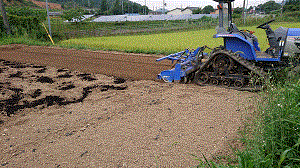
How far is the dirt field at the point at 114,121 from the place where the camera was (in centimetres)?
370

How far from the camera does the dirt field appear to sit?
3.70m

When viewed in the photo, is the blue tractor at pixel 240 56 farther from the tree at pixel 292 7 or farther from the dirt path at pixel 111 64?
the tree at pixel 292 7

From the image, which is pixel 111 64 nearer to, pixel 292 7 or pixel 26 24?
pixel 26 24

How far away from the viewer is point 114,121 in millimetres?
4910

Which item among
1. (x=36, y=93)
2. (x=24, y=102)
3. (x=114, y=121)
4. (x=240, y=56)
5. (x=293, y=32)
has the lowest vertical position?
(x=114, y=121)

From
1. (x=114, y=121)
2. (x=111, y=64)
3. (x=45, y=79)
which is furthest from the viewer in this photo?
(x=111, y=64)

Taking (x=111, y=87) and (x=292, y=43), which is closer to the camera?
(x=292, y=43)

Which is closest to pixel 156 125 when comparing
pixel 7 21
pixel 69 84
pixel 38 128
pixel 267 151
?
pixel 267 151

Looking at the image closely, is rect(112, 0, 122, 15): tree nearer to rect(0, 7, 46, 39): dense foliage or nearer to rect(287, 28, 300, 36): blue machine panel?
rect(0, 7, 46, 39): dense foliage

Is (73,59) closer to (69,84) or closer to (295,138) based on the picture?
(69,84)

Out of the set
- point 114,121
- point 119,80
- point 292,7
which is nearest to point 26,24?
point 119,80

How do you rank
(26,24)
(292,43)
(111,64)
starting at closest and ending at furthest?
Answer: (292,43) → (111,64) → (26,24)

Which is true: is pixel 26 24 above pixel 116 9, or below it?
below

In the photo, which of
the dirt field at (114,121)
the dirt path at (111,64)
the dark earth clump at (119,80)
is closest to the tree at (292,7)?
the dirt path at (111,64)
